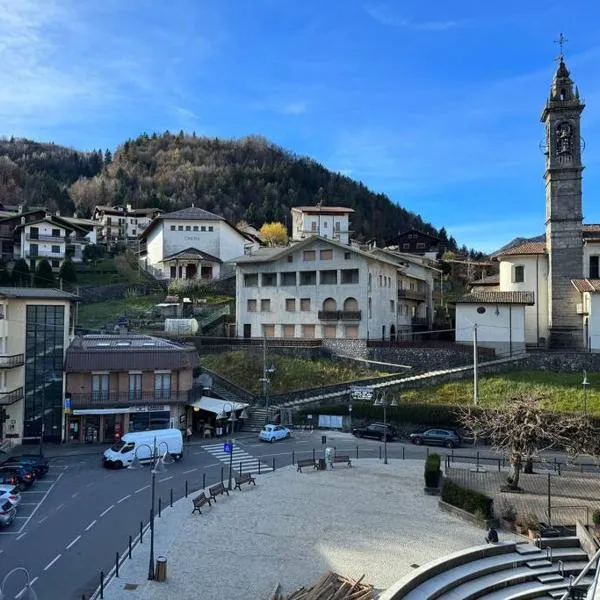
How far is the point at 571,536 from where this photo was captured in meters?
20.4

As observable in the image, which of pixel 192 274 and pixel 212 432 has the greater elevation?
pixel 192 274

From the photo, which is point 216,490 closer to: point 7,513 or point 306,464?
point 306,464

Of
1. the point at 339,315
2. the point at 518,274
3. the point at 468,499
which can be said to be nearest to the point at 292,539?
the point at 468,499

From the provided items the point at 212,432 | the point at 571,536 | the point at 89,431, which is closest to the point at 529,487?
the point at 571,536

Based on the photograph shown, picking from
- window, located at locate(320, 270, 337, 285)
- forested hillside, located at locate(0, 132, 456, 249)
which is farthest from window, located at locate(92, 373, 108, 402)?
forested hillside, located at locate(0, 132, 456, 249)

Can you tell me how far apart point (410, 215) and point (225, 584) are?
155562 millimetres

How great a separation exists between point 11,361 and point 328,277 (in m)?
30.5

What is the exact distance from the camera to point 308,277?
57.7m

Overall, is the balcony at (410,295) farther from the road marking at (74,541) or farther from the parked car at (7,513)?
the road marking at (74,541)

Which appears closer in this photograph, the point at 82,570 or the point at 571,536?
the point at 82,570

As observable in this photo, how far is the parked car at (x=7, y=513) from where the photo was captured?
21.3 m

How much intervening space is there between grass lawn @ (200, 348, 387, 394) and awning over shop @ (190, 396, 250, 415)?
466 cm

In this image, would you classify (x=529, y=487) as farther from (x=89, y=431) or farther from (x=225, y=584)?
(x=89, y=431)

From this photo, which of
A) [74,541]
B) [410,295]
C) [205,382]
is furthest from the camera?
[410,295]
